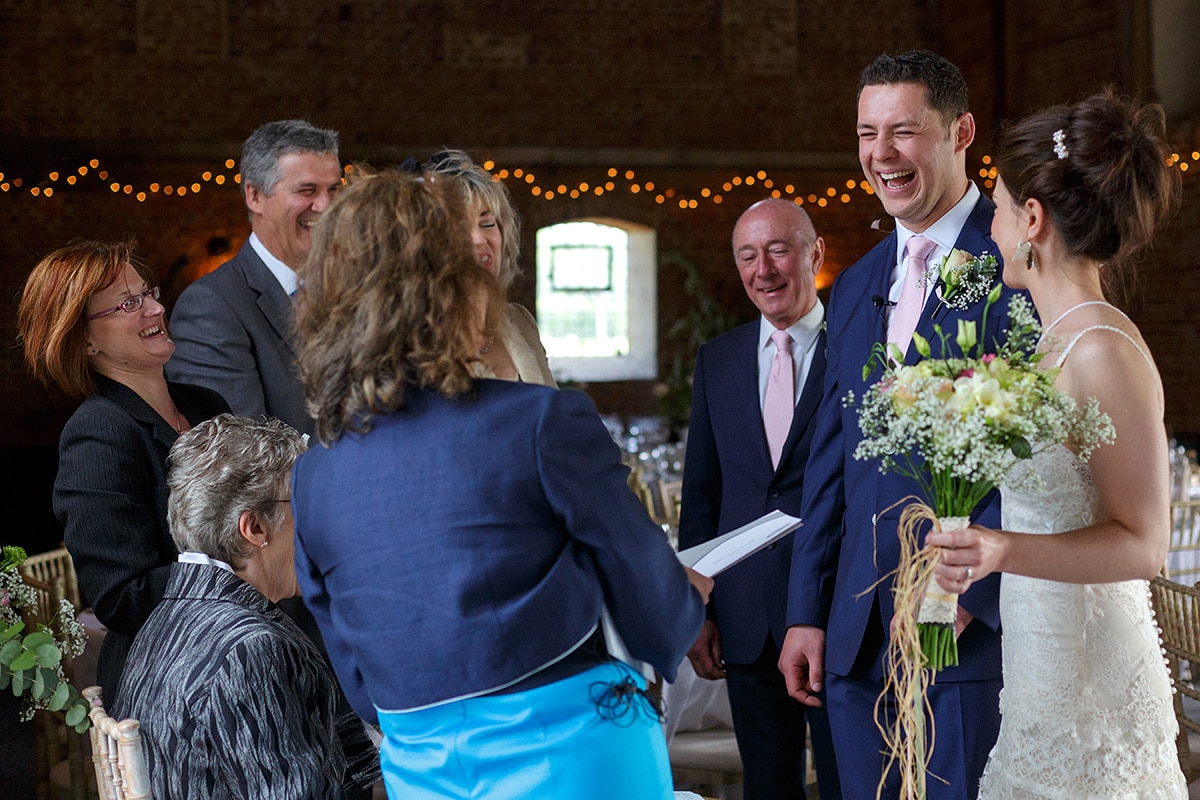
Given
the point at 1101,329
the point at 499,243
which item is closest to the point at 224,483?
the point at 499,243

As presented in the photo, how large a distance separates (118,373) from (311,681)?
916mm

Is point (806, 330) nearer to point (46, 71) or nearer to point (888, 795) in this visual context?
point (888, 795)

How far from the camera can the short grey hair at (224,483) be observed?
84.7 inches

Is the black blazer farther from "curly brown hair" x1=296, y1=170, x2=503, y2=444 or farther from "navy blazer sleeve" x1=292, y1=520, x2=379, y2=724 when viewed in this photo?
"curly brown hair" x1=296, y1=170, x2=503, y2=444

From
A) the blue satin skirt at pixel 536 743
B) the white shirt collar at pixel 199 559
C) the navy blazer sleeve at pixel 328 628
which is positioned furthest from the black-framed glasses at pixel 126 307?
the blue satin skirt at pixel 536 743

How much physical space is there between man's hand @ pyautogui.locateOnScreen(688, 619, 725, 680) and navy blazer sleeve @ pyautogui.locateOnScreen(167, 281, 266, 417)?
1.22 m

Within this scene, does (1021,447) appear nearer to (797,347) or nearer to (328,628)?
(328,628)

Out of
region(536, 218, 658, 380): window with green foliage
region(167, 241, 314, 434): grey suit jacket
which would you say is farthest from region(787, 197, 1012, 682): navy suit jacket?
region(536, 218, 658, 380): window with green foliage

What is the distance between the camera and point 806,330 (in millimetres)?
3123

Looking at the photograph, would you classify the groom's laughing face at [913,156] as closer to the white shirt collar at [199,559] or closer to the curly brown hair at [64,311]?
the white shirt collar at [199,559]

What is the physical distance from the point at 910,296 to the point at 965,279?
0.19m

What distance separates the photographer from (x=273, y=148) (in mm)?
2875

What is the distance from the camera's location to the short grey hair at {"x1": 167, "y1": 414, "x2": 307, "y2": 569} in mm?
2150

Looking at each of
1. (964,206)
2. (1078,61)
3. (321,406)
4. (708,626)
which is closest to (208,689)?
(321,406)
